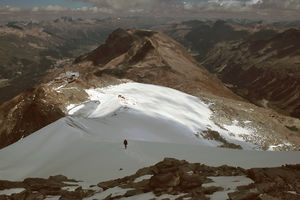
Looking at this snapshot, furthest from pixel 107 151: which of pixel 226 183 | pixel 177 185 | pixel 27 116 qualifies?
pixel 27 116

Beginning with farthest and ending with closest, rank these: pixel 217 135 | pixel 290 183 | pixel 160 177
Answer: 1. pixel 217 135
2. pixel 160 177
3. pixel 290 183

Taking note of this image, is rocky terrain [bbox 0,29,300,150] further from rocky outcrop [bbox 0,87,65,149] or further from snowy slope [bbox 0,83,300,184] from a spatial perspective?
snowy slope [bbox 0,83,300,184]

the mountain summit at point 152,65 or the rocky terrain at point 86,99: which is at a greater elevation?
the mountain summit at point 152,65

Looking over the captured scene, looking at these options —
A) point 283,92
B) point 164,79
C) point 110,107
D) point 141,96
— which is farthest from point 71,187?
point 283,92

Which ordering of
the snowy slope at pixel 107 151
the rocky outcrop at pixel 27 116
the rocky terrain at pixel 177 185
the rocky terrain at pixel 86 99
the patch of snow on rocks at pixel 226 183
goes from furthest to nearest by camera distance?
the rocky terrain at pixel 86 99, the rocky outcrop at pixel 27 116, the snowy slope at pixel 107 151, the rocky terrain at pixel 177 185, the patch of snow on rocks at pixel 226 183

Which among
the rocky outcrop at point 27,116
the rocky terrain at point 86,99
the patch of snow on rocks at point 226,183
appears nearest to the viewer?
the patch of snow on rocks at point 226,183

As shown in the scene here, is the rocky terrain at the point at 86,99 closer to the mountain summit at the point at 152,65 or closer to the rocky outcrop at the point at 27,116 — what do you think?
the rocky outcrop at the point at 27,116

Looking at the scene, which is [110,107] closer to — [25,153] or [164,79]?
[25,153]

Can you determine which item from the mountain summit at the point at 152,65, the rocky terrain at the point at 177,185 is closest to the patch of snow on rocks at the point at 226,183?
the rocky terrain at the point at 177,185

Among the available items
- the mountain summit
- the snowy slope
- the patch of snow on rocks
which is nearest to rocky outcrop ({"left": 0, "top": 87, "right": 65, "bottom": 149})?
the snowy slope
